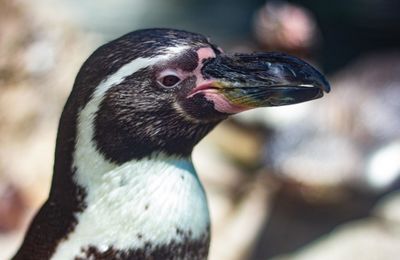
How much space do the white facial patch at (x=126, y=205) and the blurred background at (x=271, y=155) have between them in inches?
75.2

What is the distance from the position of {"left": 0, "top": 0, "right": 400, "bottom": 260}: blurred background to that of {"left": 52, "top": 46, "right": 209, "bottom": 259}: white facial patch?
1910 mm

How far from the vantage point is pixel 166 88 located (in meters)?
1.53

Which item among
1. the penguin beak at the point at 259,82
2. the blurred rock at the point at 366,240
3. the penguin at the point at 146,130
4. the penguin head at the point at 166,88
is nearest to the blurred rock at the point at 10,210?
the blurred rock at the point at 366,240

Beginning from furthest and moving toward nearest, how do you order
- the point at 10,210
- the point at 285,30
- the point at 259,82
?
1. the point at 285,30
2. the point at 10,210
3. the point at 259,82

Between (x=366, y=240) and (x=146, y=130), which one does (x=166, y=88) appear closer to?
(x=146, y=130)

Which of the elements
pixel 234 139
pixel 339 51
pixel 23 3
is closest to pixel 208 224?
pixel 23 3

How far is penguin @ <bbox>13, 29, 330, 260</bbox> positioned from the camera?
1.52m

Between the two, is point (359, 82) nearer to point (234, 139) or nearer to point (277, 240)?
point (234, 139)

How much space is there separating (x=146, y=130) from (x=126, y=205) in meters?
0.16

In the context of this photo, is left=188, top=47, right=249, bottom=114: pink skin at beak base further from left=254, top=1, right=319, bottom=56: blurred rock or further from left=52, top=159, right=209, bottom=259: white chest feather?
left=254, top=1, right=319, bottom=56: blurred rock

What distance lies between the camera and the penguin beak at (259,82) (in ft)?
4.98

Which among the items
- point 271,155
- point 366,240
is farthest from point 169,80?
point 271,155

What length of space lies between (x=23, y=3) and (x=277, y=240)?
1661 mm

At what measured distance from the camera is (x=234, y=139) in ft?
16.6
